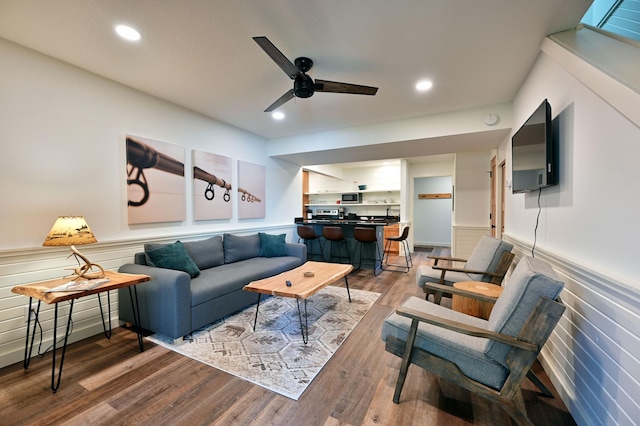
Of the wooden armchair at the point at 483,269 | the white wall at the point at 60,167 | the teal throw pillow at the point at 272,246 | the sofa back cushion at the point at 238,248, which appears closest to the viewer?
the white wall at the point at 60,167

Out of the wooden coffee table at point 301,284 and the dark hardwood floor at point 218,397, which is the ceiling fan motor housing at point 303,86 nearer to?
the wooden coffee table at point 301,284

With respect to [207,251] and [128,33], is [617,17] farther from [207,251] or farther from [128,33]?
[207,251]

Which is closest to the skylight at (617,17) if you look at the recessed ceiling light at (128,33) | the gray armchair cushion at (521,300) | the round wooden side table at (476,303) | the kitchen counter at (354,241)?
the gray armchair cushion at (521,300)

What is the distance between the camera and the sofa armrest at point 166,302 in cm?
229

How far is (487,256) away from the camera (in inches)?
113

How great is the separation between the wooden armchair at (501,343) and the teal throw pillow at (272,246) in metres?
2.73

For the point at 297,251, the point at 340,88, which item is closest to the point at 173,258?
the point at 297,251

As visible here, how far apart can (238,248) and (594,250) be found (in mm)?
3653

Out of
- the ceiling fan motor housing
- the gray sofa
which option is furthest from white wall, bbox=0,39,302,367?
the ceiling fan motor housing

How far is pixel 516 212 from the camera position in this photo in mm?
3041

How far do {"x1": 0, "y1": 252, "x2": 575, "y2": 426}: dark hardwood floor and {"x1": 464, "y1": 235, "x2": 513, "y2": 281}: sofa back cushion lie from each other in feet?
3.32

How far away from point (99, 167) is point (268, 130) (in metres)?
2.46

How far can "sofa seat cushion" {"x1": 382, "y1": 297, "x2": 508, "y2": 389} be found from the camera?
142cm

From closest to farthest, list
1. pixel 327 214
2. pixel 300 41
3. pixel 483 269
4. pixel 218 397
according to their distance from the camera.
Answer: pixel 218 397 → pixel 300 41 → pixel 483 269 → pixel 327 214
